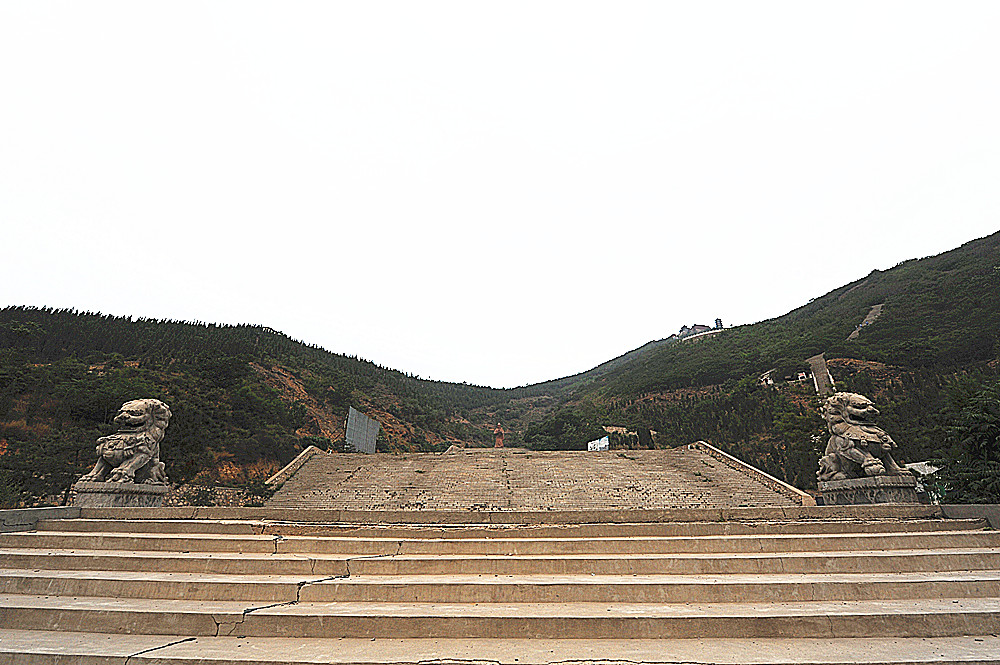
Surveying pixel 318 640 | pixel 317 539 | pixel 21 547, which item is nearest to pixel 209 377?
pixel 21 547

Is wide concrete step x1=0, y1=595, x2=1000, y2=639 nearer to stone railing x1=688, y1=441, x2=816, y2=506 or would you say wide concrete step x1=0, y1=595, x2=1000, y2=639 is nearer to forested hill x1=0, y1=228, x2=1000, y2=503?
forested hill x1=0, y1=228, x2=1000, y2=503

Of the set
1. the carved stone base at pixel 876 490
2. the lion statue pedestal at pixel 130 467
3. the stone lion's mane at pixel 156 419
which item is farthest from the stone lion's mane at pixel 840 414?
the stone lion's mane at pixel 156 419

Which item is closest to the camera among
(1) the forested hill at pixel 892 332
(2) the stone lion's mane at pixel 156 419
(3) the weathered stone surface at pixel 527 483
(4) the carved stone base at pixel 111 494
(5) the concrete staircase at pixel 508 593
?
(5) the concrete staircase at pixel 508 593

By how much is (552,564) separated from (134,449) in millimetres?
7284

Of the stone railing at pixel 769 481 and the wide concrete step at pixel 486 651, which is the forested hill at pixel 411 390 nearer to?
the stone railing at pixel 769 481

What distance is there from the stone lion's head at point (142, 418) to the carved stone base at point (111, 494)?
36.9 inches

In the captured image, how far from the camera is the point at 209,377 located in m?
21.6

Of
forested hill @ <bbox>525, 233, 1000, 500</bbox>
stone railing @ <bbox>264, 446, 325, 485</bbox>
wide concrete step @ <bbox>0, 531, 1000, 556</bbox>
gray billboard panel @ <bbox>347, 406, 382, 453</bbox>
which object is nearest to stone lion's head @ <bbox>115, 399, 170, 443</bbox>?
wide concrete step @ <bbox>0, 531, 1000, 556</bbox>

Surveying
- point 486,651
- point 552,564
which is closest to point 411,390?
point 552,564

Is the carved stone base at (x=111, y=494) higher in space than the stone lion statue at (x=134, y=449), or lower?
lower

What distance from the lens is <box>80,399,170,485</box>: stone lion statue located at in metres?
7.50

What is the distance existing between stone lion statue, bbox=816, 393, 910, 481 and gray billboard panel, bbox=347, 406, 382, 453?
20357 millimetres

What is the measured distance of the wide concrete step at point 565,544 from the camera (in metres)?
4.75

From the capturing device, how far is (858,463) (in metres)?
7.20
